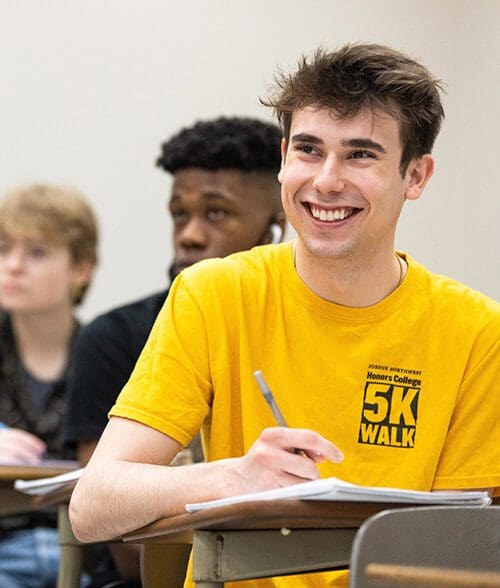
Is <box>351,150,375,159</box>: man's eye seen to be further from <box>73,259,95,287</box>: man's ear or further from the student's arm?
<box>73,259,95,287</box>: man's ear

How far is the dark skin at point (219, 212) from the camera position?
2922 mm

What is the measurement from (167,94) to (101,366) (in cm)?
133

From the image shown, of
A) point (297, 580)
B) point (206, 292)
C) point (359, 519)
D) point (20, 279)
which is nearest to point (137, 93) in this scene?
point (20, 279)

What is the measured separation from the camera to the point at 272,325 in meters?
1.76

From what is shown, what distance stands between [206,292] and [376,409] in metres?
0.31

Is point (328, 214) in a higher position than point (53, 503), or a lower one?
higher

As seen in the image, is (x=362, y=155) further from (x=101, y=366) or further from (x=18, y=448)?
(x=18, y=448)

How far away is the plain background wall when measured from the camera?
12.0ft

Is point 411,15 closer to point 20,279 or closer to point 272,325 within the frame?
point 20,279

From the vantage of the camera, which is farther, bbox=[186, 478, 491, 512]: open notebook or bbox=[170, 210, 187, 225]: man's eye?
bbox=[170, 210, 187, 225]: man's eye

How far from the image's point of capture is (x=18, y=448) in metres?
2.77

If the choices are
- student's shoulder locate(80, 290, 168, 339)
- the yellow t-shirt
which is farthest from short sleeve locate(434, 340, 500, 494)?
student's shoulder locate(80, 290, 168, 339)

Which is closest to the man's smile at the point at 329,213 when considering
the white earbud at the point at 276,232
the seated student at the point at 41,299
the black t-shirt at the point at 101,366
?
the black t-shirt at the point at 101,366

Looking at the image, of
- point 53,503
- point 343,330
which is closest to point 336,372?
point 343,330
